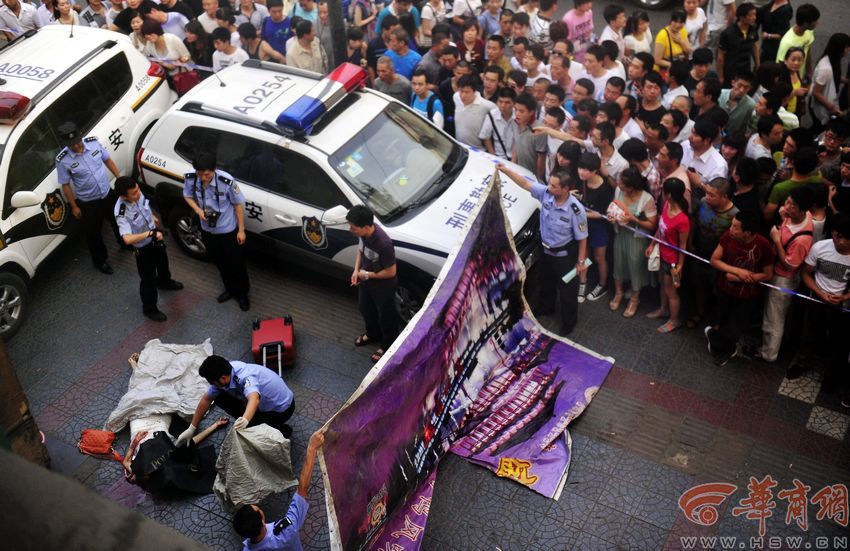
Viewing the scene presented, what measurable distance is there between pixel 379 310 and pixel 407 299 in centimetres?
42

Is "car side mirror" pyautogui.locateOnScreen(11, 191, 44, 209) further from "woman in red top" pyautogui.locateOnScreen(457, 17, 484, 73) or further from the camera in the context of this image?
"woman in red top" pyautogui.locateOnScreen(457, 17, 484, 73)

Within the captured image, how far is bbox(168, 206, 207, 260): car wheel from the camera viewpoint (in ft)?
27.6

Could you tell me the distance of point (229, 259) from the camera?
7.88 m

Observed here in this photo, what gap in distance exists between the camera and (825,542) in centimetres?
557

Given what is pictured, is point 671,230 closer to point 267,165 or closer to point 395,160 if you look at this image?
point 395,160

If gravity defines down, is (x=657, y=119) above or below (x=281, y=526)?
below

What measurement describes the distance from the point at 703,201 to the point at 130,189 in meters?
5.17

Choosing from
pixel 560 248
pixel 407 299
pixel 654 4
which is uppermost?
pixel 560 248

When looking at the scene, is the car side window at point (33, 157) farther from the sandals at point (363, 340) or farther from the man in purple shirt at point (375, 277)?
the sandals at point (363, 340)

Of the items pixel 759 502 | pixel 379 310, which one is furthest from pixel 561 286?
pixel 759 502

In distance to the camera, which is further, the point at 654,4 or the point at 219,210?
the point at 654,4

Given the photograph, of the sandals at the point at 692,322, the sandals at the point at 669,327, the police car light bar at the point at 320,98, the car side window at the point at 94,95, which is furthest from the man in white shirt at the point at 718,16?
the car side window at the point at 94,95

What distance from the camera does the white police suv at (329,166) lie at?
7.34m

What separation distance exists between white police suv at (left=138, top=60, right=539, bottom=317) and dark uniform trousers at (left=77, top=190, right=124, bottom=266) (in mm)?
579
